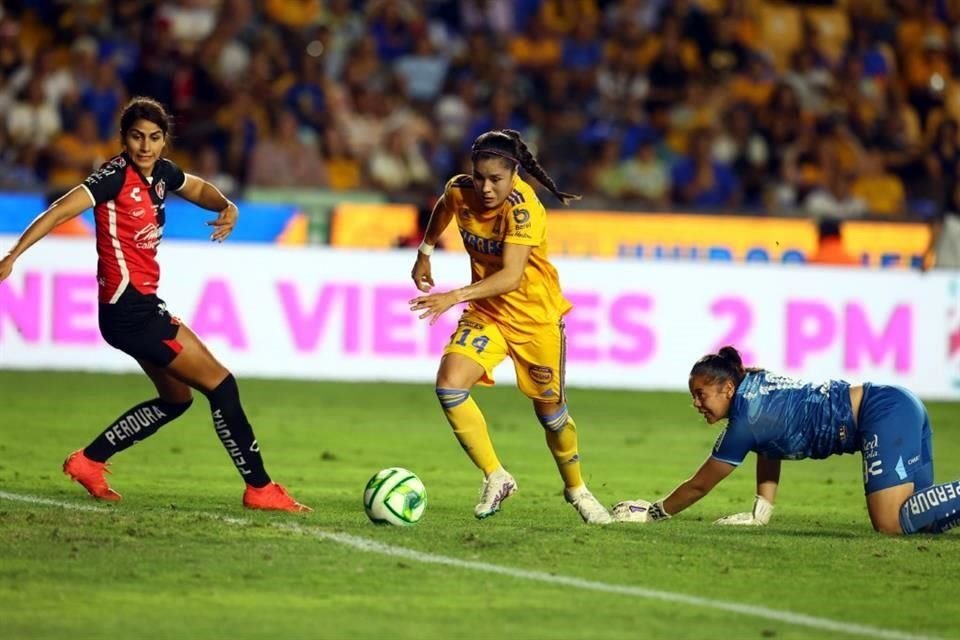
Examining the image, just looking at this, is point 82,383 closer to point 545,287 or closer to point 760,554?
point 545,287

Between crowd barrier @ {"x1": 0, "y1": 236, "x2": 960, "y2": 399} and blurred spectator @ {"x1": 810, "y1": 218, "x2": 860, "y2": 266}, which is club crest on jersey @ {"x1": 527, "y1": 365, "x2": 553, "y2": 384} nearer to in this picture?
crowd barrier @ {"x1": 0, "y1": 236, "x2": 960, "y2": 399}

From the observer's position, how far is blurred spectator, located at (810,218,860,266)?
19.5 m

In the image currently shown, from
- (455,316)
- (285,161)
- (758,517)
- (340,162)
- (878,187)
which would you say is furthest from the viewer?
(878,187)

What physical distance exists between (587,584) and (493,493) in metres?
1.88

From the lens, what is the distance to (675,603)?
690 cm

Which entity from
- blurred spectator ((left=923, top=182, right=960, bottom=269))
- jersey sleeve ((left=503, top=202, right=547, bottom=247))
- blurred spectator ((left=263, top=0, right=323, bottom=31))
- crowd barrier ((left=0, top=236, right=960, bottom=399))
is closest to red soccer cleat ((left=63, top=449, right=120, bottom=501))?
jersey sleeve ((left=503, top=202, right=547, bottom=247))

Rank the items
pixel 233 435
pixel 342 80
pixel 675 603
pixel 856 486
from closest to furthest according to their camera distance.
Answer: pixel 675 603 < pixel 233 435 < pixel 856 486 < pixel 342 80

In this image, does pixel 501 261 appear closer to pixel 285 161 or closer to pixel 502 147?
pixel 502 147

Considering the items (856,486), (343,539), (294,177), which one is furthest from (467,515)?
(294,177)

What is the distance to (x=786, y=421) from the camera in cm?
862

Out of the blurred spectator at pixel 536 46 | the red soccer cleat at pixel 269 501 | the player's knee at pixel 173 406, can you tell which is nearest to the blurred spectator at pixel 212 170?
the blurred spectator at pixel 536 46

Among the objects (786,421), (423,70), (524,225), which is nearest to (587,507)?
(786,421)

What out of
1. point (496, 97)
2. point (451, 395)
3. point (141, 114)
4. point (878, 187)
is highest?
point (496, 97)

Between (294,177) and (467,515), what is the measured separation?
10815mm
